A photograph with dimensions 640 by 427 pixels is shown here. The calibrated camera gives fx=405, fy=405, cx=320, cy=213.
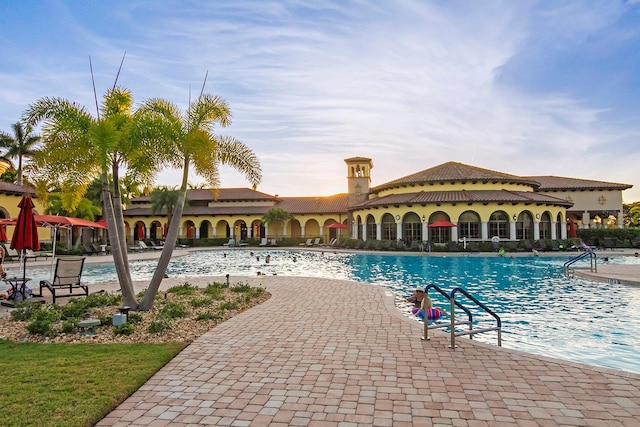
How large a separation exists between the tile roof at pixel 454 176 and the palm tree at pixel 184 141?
2932 cm

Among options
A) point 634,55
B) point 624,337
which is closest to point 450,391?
point 624,337

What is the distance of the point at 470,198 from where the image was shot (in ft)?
110

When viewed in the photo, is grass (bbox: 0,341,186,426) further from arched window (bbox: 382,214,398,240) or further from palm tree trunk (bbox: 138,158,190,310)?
arched window (bbox: 382,214,398,240)

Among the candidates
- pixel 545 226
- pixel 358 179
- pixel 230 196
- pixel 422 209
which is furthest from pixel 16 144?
pixel 545 226

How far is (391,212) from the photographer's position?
36.8 metres

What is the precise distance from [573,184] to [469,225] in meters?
21.0

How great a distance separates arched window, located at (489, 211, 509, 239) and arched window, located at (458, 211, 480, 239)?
1141mm

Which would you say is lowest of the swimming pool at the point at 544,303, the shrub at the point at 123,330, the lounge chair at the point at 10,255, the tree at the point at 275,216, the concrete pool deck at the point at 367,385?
the swimming pool at the point at 544,303

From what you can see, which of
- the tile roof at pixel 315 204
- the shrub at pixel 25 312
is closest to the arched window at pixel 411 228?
the tile roof at pixel 315 204

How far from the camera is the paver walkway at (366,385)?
161 inches

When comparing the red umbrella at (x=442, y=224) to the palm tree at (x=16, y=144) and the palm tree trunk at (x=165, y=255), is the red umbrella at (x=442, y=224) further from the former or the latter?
the palm tree at (x=16, y=144)

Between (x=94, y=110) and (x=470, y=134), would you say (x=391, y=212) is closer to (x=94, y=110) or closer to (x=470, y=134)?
(x=470, y=134)

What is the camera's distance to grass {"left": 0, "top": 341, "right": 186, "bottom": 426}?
4.16 meters

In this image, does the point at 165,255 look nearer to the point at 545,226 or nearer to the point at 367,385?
the point at 367,385
